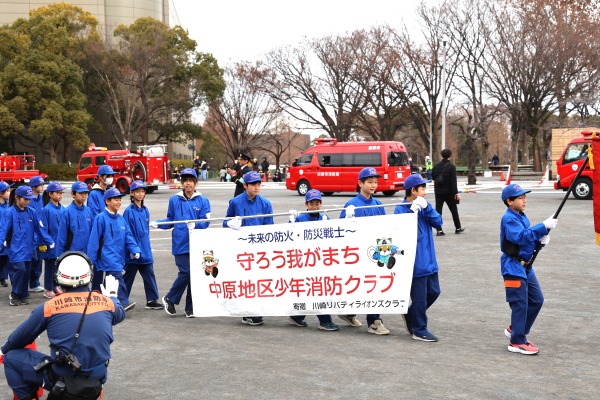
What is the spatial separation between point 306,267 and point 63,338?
377 centimetres

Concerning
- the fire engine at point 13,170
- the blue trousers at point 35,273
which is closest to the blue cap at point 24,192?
the blue trousers at point 35,273

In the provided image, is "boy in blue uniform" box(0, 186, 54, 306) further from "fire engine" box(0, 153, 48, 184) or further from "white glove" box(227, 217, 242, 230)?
"fire engine" box(0, 153, 48, 184)

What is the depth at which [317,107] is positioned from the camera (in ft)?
166

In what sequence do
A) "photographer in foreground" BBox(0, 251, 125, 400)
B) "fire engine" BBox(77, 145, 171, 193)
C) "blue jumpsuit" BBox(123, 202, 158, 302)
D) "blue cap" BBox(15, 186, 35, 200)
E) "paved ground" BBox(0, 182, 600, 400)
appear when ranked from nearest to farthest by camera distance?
"photographer in foreground" BBox(0, 251, 125, 400) → "paved ground" BBox(0, 182, 600, 400) → "blue jumpsuit" BBox(123, 202, 158, 302) → "blue cap" BBox(15, 186, 35, 200) → "fire engine" BBox(77, 145, 171, 193)

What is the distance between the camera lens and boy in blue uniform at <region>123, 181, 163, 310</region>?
30.7ft

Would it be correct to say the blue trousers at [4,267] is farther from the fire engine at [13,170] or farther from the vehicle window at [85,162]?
the vehicle window at [85,162]

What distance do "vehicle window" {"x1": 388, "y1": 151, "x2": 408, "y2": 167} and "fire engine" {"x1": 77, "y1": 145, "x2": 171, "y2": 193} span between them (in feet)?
42.5

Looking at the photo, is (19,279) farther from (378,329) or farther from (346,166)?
(346,166)

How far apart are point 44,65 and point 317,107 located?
1962 cm

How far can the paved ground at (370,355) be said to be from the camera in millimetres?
5855

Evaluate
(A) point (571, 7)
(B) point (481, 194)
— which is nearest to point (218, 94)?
(A) point (571, 7)

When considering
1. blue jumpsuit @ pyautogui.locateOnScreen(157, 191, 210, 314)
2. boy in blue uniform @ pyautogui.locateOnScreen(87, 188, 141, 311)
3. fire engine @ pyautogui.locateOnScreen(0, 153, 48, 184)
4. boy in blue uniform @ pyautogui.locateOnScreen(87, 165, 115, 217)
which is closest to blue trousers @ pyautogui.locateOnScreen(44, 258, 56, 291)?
boy in blue uniform @ pyautogui.locateOnScreen(87, 165, 115, 217)

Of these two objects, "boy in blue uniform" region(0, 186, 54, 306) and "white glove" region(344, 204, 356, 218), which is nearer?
"white glove" region(344, 204, 356, 218)

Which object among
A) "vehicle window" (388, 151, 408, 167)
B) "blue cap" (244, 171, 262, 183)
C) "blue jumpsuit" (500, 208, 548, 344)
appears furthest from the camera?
"vehicle window" (388, 151, 408, 167)
